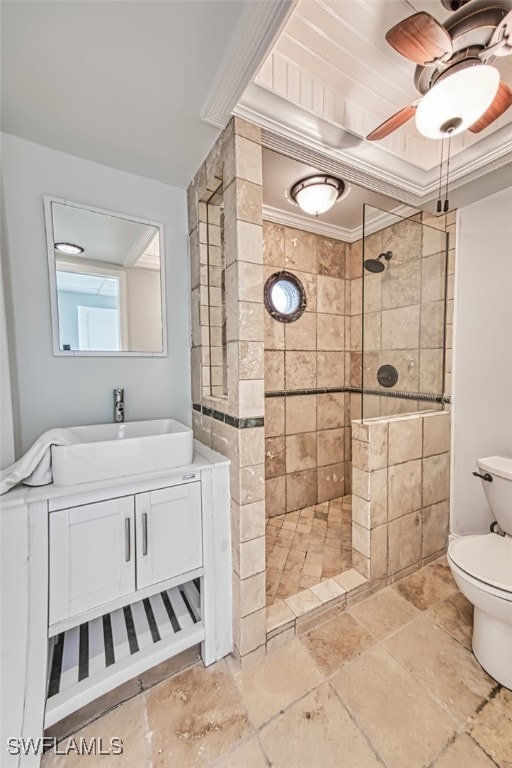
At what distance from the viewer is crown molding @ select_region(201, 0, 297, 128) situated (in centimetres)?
86

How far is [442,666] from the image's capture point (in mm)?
1315

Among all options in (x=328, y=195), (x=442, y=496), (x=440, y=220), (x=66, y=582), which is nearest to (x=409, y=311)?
(x=440, y=220)

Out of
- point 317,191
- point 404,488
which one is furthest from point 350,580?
point 317,191

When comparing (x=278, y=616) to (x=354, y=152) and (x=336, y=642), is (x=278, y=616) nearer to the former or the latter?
(x=336, y=642)

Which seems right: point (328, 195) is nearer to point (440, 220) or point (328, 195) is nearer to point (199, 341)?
point (440, 220)

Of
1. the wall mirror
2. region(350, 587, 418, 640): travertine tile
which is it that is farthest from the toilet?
the wall mirror

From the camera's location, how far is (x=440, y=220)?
2.03 metres

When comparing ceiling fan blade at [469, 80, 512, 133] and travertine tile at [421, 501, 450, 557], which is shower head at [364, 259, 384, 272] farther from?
travertine tile at [421, 501, 450, 557]

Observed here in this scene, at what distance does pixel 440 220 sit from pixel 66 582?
9.33 feet

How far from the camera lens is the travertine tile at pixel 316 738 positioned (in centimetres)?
101

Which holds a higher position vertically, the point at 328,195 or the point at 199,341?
the point at 328,195

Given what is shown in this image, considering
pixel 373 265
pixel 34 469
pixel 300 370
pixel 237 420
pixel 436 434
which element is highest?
pixel 373 265

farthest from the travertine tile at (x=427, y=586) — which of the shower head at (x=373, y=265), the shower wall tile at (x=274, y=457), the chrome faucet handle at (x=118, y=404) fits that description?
the shower head at (x=373, y=265)

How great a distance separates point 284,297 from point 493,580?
212cm
